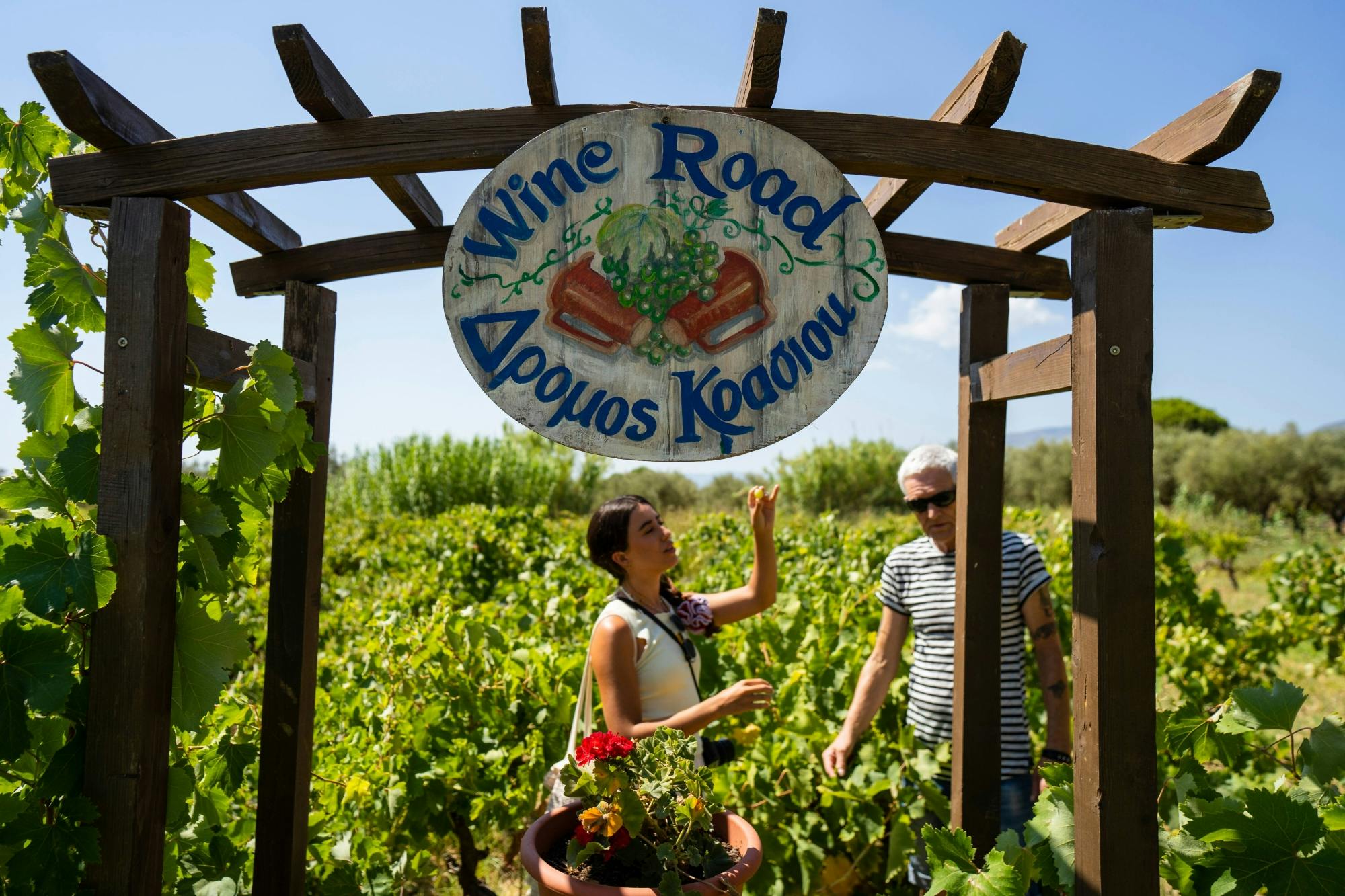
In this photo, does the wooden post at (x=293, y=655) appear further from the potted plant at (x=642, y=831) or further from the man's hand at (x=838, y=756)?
the man's hand at (x=838, y=756)

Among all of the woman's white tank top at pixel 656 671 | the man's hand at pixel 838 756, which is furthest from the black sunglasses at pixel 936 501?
A: the woman's white tank top at pixel 656 671

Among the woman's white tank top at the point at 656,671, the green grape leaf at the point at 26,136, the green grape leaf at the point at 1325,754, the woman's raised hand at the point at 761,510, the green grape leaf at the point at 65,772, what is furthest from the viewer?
the woman's raised hand at the point at 761,510

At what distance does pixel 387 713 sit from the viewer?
3.24m

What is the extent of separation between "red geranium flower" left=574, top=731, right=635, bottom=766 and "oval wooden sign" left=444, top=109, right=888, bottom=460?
0.60 meters

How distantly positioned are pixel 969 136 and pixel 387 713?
2.53m

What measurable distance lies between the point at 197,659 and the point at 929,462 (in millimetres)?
2089

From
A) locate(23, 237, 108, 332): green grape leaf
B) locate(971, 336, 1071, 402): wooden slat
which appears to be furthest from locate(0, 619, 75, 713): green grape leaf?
locate(971, 336, 1071, 402): wooden slat

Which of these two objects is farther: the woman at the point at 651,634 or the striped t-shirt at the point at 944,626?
the striped t-shirt at the point at 944,626

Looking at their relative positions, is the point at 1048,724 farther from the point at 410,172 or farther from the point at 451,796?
the point at 410,172

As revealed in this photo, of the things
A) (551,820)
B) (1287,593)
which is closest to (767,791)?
(551,820)

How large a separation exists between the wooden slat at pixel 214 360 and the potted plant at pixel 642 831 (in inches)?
43.7

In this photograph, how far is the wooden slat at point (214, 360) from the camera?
2.01 meters

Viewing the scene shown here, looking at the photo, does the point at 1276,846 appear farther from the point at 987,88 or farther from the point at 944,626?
the point at 987,88

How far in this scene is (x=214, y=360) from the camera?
6.80ft
